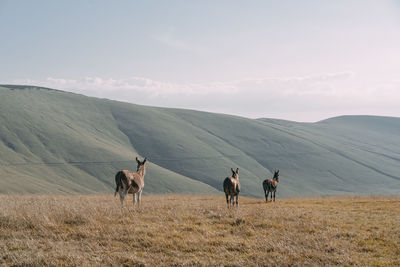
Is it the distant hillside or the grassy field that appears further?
the distant hillside

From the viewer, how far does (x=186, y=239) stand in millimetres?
11289

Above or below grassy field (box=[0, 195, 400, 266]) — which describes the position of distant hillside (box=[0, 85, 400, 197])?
below

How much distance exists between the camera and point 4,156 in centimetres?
12875

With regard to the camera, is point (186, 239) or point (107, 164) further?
point (107, 164)

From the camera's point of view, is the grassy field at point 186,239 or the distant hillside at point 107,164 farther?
the distant hillside at point 107,164

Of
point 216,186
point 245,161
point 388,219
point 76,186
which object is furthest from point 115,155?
point 388,219

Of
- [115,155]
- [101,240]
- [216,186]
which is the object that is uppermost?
[101,240]

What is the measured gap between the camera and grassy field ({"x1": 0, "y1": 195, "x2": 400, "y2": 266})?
957 cm

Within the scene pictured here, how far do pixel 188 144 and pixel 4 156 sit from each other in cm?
9403

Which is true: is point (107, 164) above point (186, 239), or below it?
below

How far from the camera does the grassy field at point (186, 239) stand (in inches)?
377

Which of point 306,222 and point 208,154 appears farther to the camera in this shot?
point 208,154

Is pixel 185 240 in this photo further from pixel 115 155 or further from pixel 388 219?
pixel 115 155

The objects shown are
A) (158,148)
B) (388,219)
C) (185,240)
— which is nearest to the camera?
(185,240)
